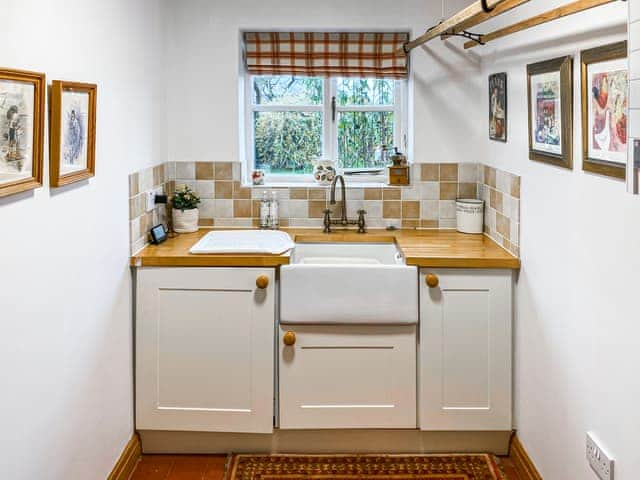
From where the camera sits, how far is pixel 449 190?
12.7 ft

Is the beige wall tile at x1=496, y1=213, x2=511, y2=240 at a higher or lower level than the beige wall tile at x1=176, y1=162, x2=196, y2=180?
lower

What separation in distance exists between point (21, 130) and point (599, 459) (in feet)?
6.21

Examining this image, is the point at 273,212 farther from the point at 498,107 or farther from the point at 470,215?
the point at 498,107

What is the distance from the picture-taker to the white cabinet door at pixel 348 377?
321 cm

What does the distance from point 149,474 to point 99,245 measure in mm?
1070

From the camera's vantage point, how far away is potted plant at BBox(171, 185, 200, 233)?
12.2 ft

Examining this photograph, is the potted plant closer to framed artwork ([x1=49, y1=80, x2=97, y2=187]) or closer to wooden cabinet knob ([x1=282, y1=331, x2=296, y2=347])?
wooden cabinet knob ([x1=282, y1=331, x2=296, y2=347])

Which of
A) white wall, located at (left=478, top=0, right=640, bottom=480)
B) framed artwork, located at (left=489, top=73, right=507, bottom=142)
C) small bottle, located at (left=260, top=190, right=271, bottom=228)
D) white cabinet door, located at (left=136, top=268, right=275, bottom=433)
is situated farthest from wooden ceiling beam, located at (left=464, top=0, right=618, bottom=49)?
small bottle, located at (left=260, top=190, right=271, bottom=228)

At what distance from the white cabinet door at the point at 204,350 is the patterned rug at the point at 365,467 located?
0.53ft

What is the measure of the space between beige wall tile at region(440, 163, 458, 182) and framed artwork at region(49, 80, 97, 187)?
6.21 ft

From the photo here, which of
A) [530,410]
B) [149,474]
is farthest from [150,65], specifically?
[530,410]

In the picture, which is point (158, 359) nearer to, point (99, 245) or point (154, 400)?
point (154, 400)

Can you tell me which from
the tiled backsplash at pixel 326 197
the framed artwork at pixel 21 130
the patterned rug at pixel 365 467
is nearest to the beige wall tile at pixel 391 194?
the tiled backsplash at pixel 326 197

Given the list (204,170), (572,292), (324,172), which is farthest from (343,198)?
(572,292)
